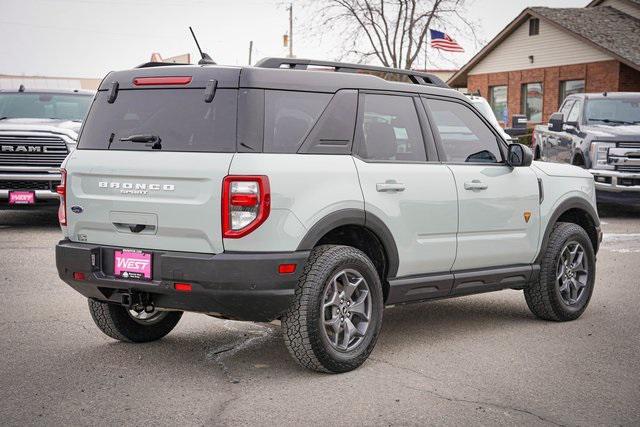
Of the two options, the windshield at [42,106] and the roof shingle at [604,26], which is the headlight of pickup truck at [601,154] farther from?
the roof shingle at [604,26]

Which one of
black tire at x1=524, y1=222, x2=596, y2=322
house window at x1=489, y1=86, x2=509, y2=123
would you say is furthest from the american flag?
black tire at x1=524, y1=222, x2=596, y2=322

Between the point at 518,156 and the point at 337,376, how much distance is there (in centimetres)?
238

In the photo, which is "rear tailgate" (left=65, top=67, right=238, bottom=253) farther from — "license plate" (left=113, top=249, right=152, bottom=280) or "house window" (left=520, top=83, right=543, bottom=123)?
"house window" (left=520, top=83, right=543, bottom=123)

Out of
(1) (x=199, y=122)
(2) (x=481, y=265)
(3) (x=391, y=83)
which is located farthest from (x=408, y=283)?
(1) (x=199, y=122)

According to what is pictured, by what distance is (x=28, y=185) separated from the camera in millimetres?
13602

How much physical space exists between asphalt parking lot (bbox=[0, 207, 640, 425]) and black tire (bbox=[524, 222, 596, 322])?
0.12 metres

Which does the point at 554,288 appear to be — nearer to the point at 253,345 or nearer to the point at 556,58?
the point at 253,345

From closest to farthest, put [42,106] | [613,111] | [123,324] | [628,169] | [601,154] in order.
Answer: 1. [123,324]
2. [42,106]
3. [628,169]
4. [601,154]
5. [613,111]

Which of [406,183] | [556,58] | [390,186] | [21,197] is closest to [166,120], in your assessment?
[390,186]

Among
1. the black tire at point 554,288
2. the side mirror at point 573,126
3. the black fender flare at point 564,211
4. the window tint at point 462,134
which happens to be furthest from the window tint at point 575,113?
the window tint at point 462,134

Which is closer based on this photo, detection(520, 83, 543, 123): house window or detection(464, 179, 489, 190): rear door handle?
detection(464, 179, 489, 190): rear door handle

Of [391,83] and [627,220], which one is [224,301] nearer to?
[391,83]

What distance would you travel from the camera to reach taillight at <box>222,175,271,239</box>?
5.43 meters

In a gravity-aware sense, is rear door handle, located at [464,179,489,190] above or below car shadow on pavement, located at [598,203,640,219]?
above
